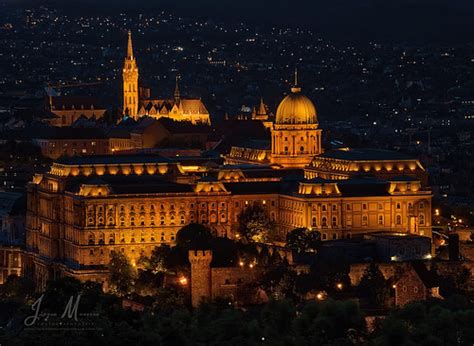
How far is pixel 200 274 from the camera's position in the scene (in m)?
112

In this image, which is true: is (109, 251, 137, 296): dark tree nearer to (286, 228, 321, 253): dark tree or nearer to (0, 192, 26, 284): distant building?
(286, 228, 321, 253): dark tree

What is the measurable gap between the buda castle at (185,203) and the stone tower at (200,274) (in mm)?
6763

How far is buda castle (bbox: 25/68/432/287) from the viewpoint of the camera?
401 feet

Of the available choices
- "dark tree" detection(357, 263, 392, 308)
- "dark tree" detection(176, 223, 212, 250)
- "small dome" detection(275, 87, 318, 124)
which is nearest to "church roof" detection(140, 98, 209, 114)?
"small dome" detection(275, 87, 318, 124)

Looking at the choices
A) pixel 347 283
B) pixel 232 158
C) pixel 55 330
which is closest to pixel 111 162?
pixel 232 158

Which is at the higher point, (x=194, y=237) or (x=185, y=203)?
(x=185, y=203)

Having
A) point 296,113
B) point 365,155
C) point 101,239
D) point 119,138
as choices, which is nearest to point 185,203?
point 101,239

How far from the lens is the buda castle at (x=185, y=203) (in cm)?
12225

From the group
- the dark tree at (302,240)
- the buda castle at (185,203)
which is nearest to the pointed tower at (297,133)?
the buda castle at (185,203)

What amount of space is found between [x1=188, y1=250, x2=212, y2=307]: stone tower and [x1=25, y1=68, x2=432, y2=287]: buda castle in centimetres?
676

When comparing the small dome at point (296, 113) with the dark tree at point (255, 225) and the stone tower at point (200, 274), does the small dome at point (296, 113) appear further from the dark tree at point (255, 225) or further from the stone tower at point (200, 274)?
the stone tower at point (200, 274)

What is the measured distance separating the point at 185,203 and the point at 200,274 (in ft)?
44.1

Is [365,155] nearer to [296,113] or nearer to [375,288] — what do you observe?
[296,113]

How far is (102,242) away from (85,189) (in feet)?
11.1
